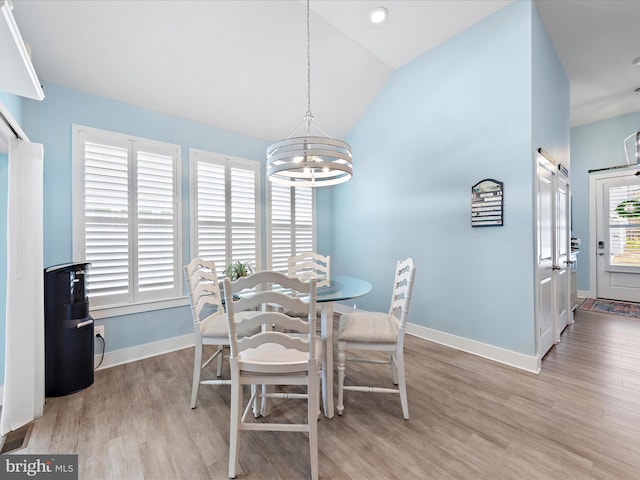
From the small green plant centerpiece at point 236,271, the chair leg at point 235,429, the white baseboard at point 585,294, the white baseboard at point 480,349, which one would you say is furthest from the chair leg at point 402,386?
the white baseboard at point 585,294

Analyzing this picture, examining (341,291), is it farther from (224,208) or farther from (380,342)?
(224,208)

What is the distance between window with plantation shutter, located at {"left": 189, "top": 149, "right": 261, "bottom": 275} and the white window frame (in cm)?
18

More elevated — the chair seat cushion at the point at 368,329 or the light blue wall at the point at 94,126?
the light blue wall at the point at 94,126

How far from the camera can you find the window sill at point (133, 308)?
101 inches

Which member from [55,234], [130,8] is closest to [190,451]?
[55,234]

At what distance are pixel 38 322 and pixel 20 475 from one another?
0.90 meters

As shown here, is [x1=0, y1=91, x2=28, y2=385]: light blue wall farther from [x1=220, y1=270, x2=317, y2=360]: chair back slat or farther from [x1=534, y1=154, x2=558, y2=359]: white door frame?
[x1=534, y1=154, x2=558, y2=359]: white door frame

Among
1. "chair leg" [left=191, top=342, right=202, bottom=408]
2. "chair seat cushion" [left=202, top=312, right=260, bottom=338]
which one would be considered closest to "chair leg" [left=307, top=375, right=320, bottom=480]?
"chair seat cushion" [left=202, top=312, right=260, bottom=338]

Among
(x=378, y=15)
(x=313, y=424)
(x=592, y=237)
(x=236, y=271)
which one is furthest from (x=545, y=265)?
(x=592, y=237)

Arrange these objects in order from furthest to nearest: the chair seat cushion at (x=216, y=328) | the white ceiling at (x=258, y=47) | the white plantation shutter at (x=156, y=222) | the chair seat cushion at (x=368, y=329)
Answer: the white plantation shutter at (x=156, y=222) → the white ceiling at (x=258, y=47) → the chair seat cushion at (x=216, y=328) → the chair seat cushion at (x=368, y=329)

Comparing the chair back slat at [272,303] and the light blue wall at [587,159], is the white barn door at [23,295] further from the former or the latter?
the light blue wall at [587,159]

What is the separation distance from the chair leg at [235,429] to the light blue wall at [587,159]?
648 centimetres

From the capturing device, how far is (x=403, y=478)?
53.8 inches

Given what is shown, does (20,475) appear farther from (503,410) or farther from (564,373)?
(564,373)
